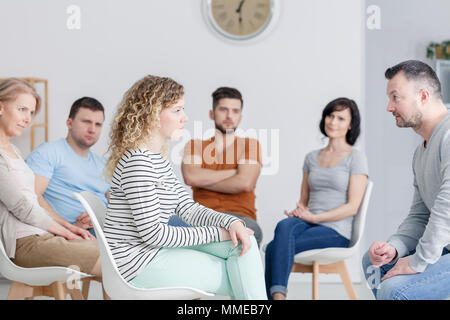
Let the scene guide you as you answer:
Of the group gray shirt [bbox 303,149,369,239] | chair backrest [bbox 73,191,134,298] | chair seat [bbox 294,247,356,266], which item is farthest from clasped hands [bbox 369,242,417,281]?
gray shirt [bbox 303,149,369,239]

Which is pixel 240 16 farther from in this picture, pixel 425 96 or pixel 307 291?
pixel 425 96

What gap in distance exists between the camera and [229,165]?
7.94 feet

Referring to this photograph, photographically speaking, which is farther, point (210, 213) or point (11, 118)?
point (11, 118)

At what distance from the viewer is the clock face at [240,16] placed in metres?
3.46

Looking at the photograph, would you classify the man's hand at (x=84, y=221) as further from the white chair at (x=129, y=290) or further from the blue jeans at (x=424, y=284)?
the blue jeans at (x=424, y=284)

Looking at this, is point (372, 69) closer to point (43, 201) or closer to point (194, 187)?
point (194, 187)

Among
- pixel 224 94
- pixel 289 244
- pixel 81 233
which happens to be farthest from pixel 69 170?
pixel 289 244

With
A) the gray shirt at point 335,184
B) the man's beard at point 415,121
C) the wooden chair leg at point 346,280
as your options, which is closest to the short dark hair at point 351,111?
the gray shirt at point 335,184

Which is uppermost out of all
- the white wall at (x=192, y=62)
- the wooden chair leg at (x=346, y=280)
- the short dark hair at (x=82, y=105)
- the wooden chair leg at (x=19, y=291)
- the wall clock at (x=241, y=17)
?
the wall clock at (x=241, y=17)

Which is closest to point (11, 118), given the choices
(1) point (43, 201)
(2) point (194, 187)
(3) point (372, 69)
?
(1) point (43, 201)

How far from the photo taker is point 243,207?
2393 mm

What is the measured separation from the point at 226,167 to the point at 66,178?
717 millimetres

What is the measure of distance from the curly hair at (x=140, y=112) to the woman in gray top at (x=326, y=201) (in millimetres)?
958

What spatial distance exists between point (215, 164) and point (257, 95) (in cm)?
116
